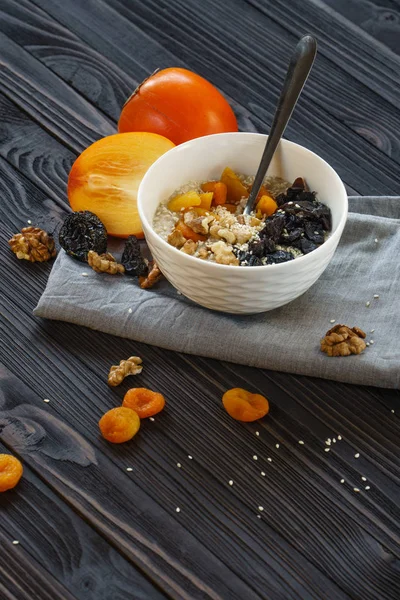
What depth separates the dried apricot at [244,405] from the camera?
131 centimetres

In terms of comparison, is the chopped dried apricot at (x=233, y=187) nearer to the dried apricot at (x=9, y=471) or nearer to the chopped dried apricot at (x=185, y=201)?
the chopped dried apricot at (x=185, y=201)

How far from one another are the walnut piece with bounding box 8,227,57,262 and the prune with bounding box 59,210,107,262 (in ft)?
0.13

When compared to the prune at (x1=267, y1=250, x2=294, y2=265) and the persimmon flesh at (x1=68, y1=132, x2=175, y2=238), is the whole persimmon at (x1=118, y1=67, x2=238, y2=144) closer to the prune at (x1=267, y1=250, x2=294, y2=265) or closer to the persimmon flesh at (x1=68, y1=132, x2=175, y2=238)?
the persimmon flesh at (x1=68, y1=132, x2=175, y2=238)

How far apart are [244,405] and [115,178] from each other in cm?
52

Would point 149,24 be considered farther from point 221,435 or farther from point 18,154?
point 221,435

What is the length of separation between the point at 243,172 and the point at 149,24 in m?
0.83

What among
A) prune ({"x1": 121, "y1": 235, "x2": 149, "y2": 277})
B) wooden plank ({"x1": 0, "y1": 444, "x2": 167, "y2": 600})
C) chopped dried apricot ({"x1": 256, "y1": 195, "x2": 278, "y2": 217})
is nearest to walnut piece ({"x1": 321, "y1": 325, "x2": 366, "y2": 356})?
chopped dried apricot ({"x1": 256, "y1": 195, "x2": 278, "y2": 217})

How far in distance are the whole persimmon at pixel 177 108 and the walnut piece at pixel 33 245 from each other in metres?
0.34

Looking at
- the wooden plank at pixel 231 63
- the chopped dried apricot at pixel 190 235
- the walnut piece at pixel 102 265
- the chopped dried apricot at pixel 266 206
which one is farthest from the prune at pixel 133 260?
the wooden plank at pixel 231 63

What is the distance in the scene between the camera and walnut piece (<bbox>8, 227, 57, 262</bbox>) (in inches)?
61.8

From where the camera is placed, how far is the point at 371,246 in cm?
156

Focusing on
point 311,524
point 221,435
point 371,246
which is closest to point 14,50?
point 371,246

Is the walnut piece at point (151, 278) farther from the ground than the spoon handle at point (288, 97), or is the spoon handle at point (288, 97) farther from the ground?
the spoon handle at point (288, 97)

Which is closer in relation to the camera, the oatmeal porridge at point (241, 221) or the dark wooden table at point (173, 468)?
the dark wooden table at point (173, 468)
